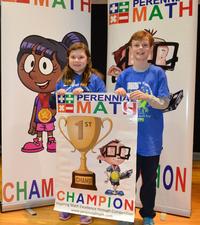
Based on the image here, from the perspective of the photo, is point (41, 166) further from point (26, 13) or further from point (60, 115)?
point (26, 13)

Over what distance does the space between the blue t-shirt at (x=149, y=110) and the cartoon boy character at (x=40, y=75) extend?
701 millimetres

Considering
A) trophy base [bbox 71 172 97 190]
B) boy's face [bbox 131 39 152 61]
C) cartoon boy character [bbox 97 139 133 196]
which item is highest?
boy's face [bbox 131 39 152 61]

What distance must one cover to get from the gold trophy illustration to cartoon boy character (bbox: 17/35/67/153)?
467mm

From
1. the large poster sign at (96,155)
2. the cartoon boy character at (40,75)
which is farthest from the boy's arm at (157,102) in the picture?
the cartoon boy character at (40,75)

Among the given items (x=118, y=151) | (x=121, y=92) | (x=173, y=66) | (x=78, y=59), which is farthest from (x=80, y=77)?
(x=173, y=66)

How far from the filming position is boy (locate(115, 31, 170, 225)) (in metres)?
2.50

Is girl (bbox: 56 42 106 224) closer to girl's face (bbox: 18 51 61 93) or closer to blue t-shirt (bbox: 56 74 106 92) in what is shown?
blue t-shirt (bbox: 56 74 106 92)

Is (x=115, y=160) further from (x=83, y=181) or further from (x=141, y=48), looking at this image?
(x=141, y=48)

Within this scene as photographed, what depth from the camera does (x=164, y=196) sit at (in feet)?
9.78

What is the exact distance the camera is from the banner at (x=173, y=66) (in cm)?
279

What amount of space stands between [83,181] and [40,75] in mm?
Result: 922

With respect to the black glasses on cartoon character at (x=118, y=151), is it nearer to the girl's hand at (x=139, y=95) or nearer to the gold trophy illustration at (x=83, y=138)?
the gold trophy illustration at (x=83, y=138)

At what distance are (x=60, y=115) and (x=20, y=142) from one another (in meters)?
0.51

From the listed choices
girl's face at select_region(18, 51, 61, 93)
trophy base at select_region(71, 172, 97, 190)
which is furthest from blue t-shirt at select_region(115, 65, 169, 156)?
girl's face at select_region(18, 51, 61, 93)
